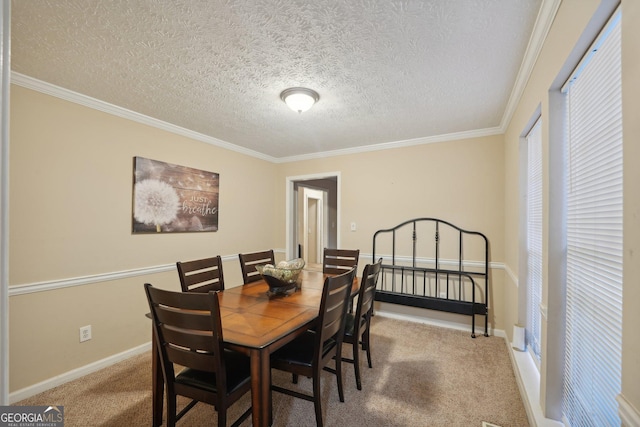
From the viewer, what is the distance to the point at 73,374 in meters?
2.30

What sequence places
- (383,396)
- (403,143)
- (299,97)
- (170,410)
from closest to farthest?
1. (170,410)
2. (383,396)
3. (299,97)
4. (403,143)

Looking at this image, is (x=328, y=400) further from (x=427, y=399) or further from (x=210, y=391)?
(x=210, y=391)

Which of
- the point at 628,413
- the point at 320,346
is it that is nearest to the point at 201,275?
the point at 320,346

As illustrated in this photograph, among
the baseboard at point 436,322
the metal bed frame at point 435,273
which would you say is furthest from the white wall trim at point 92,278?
the baseboard at point 436,322

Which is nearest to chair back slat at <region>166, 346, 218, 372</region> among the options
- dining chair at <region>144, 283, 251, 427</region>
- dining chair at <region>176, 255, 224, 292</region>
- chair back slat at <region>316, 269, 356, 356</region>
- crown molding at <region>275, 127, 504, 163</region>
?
dining chair at <region>144, 283, 251, 427</region>

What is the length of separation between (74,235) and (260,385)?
2.12m

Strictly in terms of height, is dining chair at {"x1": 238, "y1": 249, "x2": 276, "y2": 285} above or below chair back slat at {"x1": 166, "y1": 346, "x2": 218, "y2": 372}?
above

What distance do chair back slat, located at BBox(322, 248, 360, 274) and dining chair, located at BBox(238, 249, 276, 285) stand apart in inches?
26.1

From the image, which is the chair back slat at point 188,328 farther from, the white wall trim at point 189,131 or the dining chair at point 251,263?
the white wall trim at point 189,131

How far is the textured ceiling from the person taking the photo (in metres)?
1.43

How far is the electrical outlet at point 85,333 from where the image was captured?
7.79ft

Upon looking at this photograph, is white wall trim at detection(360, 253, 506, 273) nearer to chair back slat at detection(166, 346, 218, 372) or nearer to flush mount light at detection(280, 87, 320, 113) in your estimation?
flush mount light at detection(280, 87, 320, 113)

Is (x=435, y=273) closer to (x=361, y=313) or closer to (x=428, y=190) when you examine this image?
(x=428, y=190)

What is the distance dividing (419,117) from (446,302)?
6.64ft
